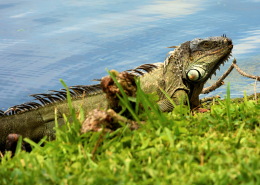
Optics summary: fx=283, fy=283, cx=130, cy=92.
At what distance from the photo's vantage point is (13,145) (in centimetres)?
324

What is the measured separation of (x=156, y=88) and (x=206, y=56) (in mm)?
905

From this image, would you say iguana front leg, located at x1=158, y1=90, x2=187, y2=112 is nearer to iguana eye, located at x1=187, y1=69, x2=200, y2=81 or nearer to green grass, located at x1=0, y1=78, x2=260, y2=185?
iguana eye, located at x1=187, y1=69, x2=200, y2=81

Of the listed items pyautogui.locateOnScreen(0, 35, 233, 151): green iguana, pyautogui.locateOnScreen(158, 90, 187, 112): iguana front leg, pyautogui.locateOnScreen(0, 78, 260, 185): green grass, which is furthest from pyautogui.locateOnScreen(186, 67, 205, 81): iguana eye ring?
pyautogui.locateOnScreen(0, 78, 260, 185): green grass

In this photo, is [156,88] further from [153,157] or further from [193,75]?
[153,157]

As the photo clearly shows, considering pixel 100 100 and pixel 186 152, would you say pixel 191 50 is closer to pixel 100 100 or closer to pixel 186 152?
pixel 100 100

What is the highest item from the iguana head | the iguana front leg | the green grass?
the iguana head

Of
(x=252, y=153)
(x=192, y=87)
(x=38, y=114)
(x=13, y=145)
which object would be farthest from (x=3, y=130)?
(x=252, y=153)

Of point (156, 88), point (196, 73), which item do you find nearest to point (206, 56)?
point (196, 73)

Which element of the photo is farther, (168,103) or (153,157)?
(168,103)

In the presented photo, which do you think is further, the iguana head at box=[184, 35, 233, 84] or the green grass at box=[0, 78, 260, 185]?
the iguana head at box=[184, 35, 233, 84]

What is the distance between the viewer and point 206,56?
433 centimetres

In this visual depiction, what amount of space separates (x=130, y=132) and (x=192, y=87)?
2642 mm

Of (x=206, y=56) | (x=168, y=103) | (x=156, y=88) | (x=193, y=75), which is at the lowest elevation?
(x=168, y=103)

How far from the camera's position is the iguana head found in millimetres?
4270
